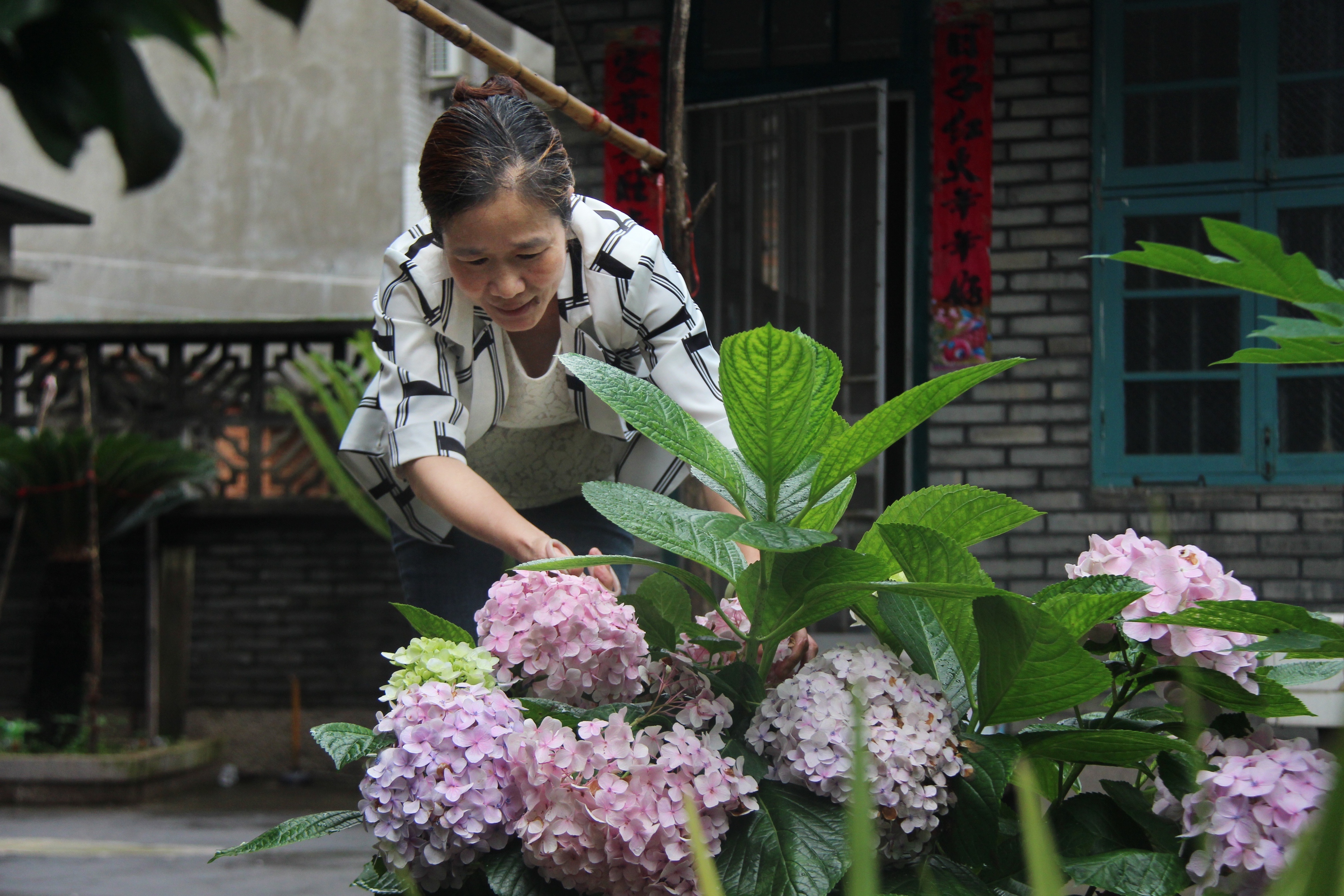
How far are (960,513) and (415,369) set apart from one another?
3.21ft

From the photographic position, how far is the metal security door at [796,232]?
16.5ft

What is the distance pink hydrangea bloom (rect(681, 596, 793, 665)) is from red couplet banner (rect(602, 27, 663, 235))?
397 centimetres

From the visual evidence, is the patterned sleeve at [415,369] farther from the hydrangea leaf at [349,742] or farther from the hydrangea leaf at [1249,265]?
the hydrangea leaf at [1249,265]

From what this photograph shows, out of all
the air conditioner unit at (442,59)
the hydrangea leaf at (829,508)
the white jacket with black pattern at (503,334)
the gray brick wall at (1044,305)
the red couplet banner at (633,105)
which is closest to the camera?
→ the hydrangea leaf at (829,508)

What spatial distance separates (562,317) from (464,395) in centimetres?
19

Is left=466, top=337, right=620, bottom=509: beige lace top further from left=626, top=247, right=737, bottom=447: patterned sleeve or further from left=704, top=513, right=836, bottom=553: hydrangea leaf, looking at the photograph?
left=704, top=513, right=836, bottom=553: hydrangea leaf

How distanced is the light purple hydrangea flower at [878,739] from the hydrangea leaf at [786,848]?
1 centimetres

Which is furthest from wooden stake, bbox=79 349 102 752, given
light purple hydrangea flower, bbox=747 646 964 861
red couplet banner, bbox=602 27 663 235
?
light purple hydrangea flower, bbox=747 646 964 861

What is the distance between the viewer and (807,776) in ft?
2.77

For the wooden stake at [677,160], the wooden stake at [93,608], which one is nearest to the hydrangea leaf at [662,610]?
the wooden stake at [677,160]

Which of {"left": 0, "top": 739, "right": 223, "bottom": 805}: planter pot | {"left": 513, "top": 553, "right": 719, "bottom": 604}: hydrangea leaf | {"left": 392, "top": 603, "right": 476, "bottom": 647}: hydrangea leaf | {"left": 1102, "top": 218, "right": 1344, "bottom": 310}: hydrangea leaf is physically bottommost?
{"left": 0, "top": 739, "right": 223, "bottom": 805}: planter pot

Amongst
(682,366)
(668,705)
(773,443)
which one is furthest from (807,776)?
(682,366)

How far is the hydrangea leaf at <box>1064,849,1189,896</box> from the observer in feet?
2.59

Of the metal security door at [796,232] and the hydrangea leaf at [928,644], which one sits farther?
the metal security door at [796,232]
